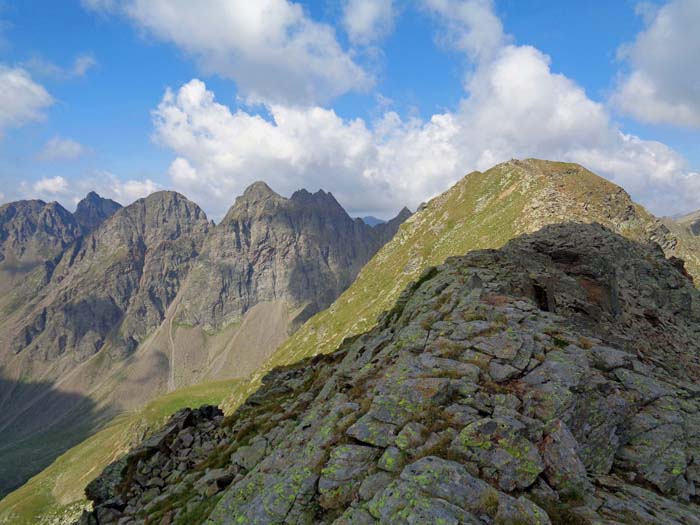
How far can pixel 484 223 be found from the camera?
128 meters

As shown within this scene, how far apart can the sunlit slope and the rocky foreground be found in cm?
7931

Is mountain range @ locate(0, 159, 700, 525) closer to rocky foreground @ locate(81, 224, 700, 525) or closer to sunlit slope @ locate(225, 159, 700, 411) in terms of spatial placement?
rocky foreground @ locate(81, 224, 700, 525)

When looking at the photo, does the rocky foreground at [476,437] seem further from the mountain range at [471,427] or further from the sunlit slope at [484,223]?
the sunlit slope at [484,223]

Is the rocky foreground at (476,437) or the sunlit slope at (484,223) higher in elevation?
the sunlit slope at (484,223)

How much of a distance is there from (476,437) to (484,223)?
125708mm

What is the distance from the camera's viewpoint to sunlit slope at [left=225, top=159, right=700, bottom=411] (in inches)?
3780

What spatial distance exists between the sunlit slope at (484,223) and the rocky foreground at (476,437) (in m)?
79.3

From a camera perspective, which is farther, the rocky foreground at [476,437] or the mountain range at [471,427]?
the mountain range at [471,427]

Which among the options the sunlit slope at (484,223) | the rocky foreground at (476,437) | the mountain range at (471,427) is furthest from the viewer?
the sunlit slope at (484,223)

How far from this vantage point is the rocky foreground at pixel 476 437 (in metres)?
11.0

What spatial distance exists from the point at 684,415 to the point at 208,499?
24.9 m

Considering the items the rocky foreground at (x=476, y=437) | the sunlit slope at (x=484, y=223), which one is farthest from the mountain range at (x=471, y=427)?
the sunlit slope at (x=484, y=223)

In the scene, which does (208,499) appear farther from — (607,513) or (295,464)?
(607,513)

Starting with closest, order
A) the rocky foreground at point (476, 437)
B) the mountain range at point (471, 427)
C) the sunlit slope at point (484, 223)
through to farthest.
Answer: the rocky foreground at point (476, 437) < the mountain range at point (471, 427) < the sunlit slope at point (484, 223)
